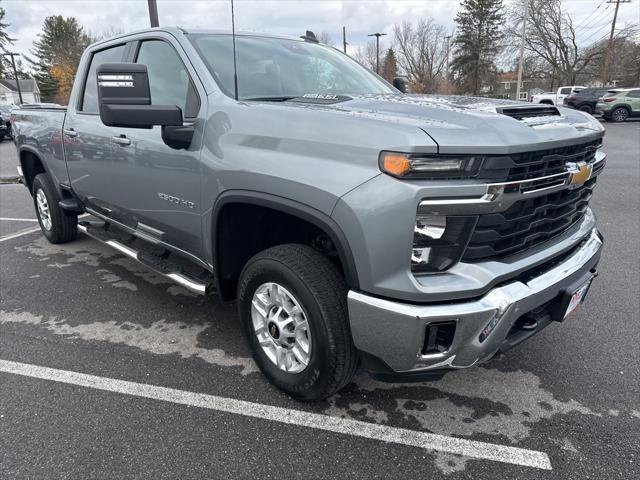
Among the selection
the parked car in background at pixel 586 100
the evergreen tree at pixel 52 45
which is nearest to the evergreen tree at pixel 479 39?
the parked car in background at pixel 586 100

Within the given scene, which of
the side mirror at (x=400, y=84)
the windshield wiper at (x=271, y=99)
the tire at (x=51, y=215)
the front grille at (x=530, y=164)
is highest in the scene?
the side mirror at (x=400, y=84)

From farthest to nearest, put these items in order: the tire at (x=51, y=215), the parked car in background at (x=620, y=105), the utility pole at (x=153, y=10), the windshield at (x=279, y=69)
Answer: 1. the parked car in background at (x=620, y=105)
2. the utility pole at (x=153, y=10)
3. the tire at (x=51, y=215)
4. the windshield at (x=279, y=69)

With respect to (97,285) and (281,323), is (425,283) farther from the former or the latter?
(97,285)

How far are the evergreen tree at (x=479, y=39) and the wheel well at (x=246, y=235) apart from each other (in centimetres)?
5362

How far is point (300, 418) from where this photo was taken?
2.57 m

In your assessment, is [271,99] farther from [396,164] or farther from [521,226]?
[521,226]

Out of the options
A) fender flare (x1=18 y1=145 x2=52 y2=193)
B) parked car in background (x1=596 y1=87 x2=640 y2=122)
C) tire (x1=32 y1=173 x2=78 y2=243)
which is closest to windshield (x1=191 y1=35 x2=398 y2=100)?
fender flare (x1=18 y1=145 x2=52 y2=193)

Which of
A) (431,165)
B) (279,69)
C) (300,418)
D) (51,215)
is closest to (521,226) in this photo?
(431,165)

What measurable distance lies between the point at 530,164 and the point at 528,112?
1.60 feet

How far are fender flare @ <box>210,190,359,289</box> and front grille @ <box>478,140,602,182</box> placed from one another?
63cm

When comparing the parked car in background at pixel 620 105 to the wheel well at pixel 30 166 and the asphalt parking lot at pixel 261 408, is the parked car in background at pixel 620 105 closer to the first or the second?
the asphalt parking lot at pixel 261 408

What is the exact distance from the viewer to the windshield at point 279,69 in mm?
3010

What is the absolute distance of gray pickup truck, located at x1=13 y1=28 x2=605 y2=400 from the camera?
6.49ft

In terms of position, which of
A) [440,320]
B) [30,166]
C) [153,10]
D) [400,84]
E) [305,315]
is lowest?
[305,315]
